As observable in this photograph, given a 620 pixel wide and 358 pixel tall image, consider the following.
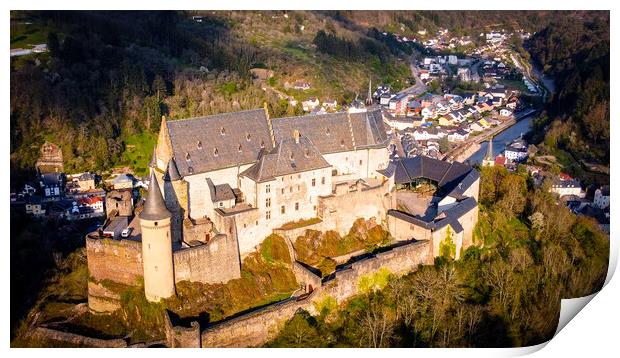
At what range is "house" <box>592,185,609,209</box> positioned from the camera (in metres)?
47.2

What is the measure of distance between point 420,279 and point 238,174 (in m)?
10.7

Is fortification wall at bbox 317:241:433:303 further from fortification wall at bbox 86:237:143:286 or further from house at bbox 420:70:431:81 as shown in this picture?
house at bbox 420:70:431:81

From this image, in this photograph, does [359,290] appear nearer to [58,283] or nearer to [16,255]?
[58,283]

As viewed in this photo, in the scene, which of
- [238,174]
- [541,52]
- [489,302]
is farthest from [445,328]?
[541,52]

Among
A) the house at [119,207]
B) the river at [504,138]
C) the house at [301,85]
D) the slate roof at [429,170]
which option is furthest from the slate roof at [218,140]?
the house at [301,85]

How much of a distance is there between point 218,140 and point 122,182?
66.3ft

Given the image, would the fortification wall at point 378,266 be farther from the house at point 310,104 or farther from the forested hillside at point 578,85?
the house at point 310,104

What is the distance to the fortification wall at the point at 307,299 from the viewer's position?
93.8 ft

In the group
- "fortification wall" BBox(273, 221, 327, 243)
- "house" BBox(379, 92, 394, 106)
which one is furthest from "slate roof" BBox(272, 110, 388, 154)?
"house" BBox(379, 92, 394, 106)

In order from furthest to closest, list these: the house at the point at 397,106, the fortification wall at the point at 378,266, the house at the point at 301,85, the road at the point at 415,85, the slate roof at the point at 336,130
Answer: the road at the point at 415,85
the house at the point at 397,106
the house at the point at 301,85
the slate roof at the point at 336,130
the fortification wall at the point at 378,266

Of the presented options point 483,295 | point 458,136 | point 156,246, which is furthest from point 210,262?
point 458,136

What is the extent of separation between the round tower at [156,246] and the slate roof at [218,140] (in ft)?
11.7

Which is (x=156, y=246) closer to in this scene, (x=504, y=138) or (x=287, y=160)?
(x=287, y=160)

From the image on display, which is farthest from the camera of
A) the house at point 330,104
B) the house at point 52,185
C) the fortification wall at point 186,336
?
the house at point 330,104
